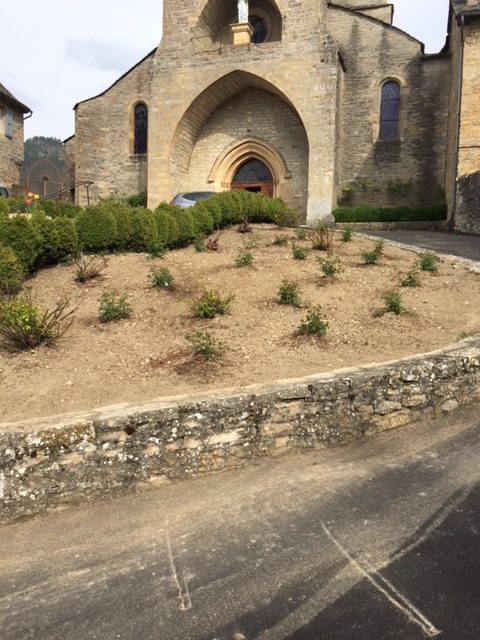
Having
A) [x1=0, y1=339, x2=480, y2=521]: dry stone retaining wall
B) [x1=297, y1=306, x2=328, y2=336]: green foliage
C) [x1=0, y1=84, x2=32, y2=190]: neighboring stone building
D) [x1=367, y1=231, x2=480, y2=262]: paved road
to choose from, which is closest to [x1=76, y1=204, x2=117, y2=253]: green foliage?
[x1=297, y1=306, x2=328, y2=336]: green foliage

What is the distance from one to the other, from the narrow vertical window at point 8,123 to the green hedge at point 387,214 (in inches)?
740

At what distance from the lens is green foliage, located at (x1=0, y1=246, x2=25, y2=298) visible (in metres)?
7.75

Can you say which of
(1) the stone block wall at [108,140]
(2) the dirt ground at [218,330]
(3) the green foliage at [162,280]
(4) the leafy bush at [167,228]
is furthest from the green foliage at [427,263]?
(1) the stone block wall at [108,140]

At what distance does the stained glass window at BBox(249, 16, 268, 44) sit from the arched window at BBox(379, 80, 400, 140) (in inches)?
219

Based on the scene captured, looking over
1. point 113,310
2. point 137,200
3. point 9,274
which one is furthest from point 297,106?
point 113,310

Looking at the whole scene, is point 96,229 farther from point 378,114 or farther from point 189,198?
point 378,114

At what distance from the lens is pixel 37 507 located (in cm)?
344

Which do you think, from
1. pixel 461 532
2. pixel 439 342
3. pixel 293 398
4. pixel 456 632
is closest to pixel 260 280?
pixel 439 342

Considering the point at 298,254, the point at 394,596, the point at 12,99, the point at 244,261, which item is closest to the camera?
the point at 394,596

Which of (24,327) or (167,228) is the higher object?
(167,228)

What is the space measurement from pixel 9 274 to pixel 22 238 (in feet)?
3.89

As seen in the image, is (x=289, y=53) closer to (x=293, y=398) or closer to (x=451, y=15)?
(x=451, y=15)

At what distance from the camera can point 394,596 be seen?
2.42 meters

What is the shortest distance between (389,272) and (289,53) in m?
12.5
